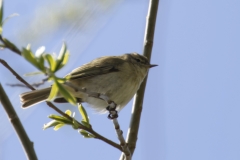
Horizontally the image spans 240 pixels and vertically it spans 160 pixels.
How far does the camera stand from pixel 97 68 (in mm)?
5359

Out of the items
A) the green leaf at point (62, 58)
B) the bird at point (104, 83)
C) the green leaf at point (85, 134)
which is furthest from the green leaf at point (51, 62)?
the bird at point (104, 83)

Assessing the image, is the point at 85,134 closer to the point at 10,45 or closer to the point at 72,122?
the point at 72,122

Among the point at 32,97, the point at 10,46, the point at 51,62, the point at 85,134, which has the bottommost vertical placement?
the point at 85,134

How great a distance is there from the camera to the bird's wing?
16.5 ft

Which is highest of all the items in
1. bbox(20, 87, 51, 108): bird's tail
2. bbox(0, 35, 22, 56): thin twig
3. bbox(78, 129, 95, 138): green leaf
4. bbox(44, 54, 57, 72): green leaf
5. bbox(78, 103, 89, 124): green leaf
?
bbox(0, 35, 22, 56): thin twig

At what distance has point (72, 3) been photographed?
A: 2926 millimetres

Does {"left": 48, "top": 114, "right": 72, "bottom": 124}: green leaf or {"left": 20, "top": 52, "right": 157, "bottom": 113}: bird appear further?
{"left": 20, "top": 52, "right": 157, "bottom": 113}: bird

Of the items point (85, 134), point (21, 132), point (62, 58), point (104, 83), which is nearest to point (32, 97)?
point (104, 83)

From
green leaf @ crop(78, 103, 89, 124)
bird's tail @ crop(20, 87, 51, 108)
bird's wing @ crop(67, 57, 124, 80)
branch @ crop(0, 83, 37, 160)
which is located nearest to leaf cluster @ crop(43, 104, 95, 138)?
green leaf @ crop(78, 103, 89, 124)

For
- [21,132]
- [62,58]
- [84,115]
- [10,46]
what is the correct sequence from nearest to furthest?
[10,46], [62,58], [21,132], [84,115]

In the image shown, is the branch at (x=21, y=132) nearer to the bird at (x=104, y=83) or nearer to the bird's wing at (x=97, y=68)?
the bird's wing at (x=97, y=68)

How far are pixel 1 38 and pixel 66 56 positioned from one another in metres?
0.34

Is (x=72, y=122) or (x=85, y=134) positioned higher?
(x=72, y=122)

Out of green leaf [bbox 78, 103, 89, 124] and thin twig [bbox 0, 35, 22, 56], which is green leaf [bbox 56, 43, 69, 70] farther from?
green leaf [bbox 78, 103, 89, 124]
